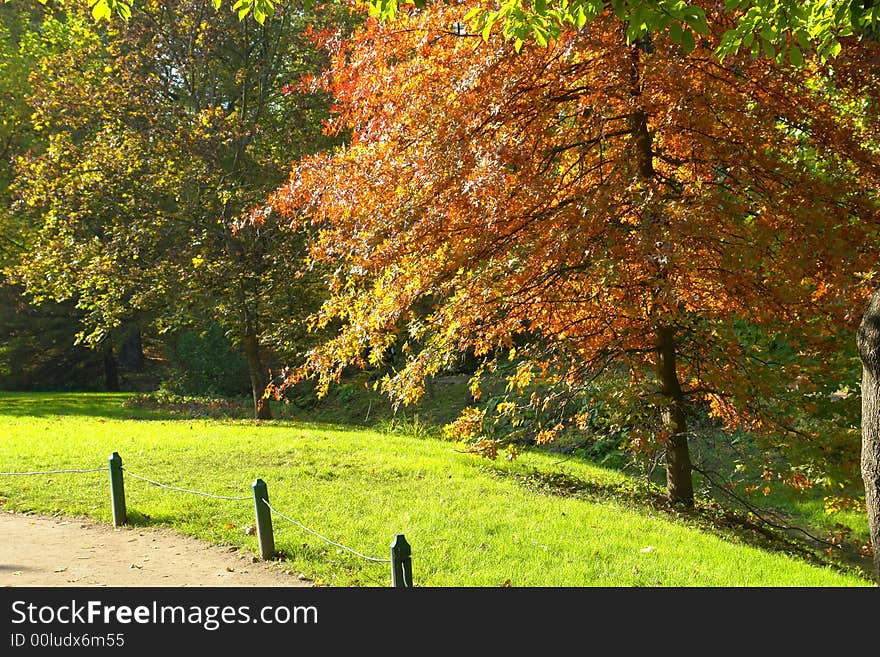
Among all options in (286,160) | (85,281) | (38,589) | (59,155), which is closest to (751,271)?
(38,589)

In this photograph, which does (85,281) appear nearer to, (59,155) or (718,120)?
(59,155)

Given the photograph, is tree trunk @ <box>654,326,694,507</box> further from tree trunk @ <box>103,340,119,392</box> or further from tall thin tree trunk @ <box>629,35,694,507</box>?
tree trunk @ <box>103,340,119,392</box>

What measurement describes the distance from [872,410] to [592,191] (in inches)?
143

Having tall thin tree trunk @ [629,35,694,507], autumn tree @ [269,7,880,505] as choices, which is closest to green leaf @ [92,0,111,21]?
autumn tree @ [269,7,880,505]

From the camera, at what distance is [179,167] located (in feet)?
60.0

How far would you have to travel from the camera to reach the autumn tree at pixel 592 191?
7188 millimetres

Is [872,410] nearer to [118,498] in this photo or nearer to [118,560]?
[118,560]

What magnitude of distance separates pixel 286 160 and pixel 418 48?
436 inches

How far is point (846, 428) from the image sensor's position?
30.3 feet

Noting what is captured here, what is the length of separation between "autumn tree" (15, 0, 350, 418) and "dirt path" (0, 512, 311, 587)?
29.2ft

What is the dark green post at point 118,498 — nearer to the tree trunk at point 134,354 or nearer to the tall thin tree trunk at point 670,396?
the tall thin tree trunk at point 670,396

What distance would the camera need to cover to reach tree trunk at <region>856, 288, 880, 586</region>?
175 inches

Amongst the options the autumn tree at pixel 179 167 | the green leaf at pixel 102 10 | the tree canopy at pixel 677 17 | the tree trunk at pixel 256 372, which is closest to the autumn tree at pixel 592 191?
the tree canopy at pixel 677 17

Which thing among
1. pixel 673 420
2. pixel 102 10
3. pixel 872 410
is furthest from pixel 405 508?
pixel 102 10
